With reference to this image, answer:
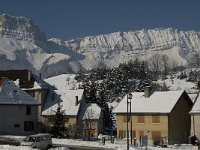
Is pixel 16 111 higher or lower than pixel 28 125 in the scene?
higher

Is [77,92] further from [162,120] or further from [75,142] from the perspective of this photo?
[75,142]

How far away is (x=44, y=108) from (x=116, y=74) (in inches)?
4396

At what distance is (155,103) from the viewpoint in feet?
241

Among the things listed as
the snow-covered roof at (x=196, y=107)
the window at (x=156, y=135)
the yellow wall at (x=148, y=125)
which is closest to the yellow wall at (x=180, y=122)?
the yellow wall at (x=148, y=125)

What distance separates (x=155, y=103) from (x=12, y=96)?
21.1 metres

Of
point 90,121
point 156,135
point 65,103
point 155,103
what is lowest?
point 156,135

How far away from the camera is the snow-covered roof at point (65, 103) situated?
276 ft

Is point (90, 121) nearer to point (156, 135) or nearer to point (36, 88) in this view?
point (36, 88)

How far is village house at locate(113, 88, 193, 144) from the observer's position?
232ft

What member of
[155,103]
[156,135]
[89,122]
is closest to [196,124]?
[156,135]

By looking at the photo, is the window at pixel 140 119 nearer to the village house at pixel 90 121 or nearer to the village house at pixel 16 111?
the village house at pixel 90 121

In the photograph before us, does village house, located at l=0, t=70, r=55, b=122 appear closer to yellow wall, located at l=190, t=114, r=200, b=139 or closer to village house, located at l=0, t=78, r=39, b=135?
village house, located at l=0, t=78, r=39, b=135

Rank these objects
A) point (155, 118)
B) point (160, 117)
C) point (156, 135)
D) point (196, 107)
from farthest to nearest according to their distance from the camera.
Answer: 1. point (156, 135)
2. point (155, 118)
3. point (160, 117)
4. point (196, 107)

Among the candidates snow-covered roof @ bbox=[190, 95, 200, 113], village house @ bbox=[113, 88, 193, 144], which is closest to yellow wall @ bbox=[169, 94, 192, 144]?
village house @ bbox=[113, 88, 193, 144]
